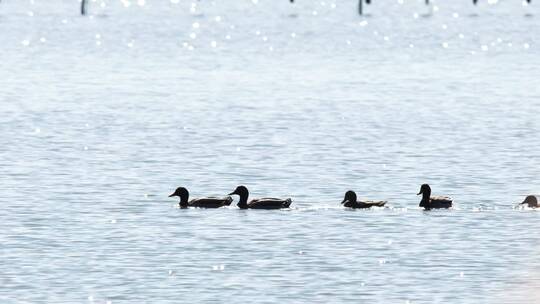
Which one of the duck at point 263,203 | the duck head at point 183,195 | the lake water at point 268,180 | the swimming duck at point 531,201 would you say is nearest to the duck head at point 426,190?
the lake water at point 268,180

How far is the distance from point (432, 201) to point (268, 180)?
312 inches

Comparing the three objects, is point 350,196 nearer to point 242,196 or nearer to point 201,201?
point 242,196

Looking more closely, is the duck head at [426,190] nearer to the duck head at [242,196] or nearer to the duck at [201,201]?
the duck head at [242,196]

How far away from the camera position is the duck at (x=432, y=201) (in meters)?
44.4

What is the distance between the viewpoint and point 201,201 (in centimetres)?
4469

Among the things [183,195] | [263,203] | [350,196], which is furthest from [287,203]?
[183,195]

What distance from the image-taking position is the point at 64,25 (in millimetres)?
191625

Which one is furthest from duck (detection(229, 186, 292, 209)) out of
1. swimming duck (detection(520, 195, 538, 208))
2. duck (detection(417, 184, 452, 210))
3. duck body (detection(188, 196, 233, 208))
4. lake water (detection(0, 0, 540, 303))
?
swimming duck (detection(520, 195, 538, 208))

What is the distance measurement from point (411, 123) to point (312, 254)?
1351 inches

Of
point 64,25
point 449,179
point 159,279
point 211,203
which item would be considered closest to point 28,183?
point 211,203

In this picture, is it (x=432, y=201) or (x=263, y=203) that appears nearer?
(x=263, y=203)

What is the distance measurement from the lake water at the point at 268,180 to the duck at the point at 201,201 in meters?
0.35

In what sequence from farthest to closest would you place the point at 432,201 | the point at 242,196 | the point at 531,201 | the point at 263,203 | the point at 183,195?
the point at 183,195 → the point at 242,196 → the point at 531,201 → the point at 432,201 → the point at 263,203

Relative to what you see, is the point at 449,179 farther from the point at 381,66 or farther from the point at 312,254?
the point at 381,66
